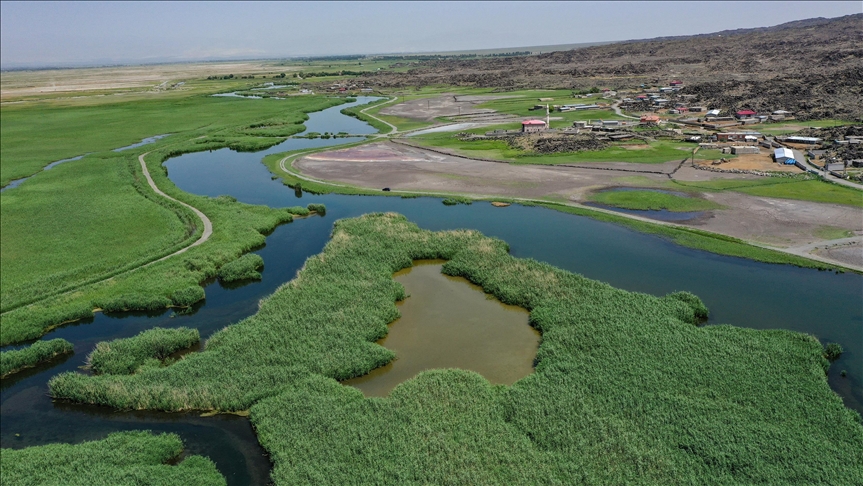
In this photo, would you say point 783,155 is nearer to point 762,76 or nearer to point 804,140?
point 804,140

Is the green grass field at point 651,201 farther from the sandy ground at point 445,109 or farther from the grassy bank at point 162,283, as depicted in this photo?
the sandy ground at point 445,109

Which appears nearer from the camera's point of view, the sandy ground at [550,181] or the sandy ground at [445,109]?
the sandy ground at [550,181]

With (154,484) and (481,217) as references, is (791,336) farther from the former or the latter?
(154,484)

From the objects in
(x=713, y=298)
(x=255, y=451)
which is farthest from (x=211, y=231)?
(x=713, y=298)

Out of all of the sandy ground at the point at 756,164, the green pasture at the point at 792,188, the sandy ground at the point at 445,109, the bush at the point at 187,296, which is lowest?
the bush at the point at 187,296

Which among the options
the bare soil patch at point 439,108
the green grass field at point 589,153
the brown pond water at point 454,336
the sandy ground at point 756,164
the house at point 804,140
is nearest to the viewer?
the brown pond water at point 454,336

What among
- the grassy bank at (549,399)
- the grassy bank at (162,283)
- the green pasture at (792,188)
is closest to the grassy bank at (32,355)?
the grassy bank at (162,283)

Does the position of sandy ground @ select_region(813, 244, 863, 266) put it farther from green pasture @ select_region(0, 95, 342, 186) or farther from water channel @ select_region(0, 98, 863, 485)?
green pasture @ select_region(0, 95, 342, 186)

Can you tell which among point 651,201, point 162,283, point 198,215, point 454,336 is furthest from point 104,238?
point 651,201
